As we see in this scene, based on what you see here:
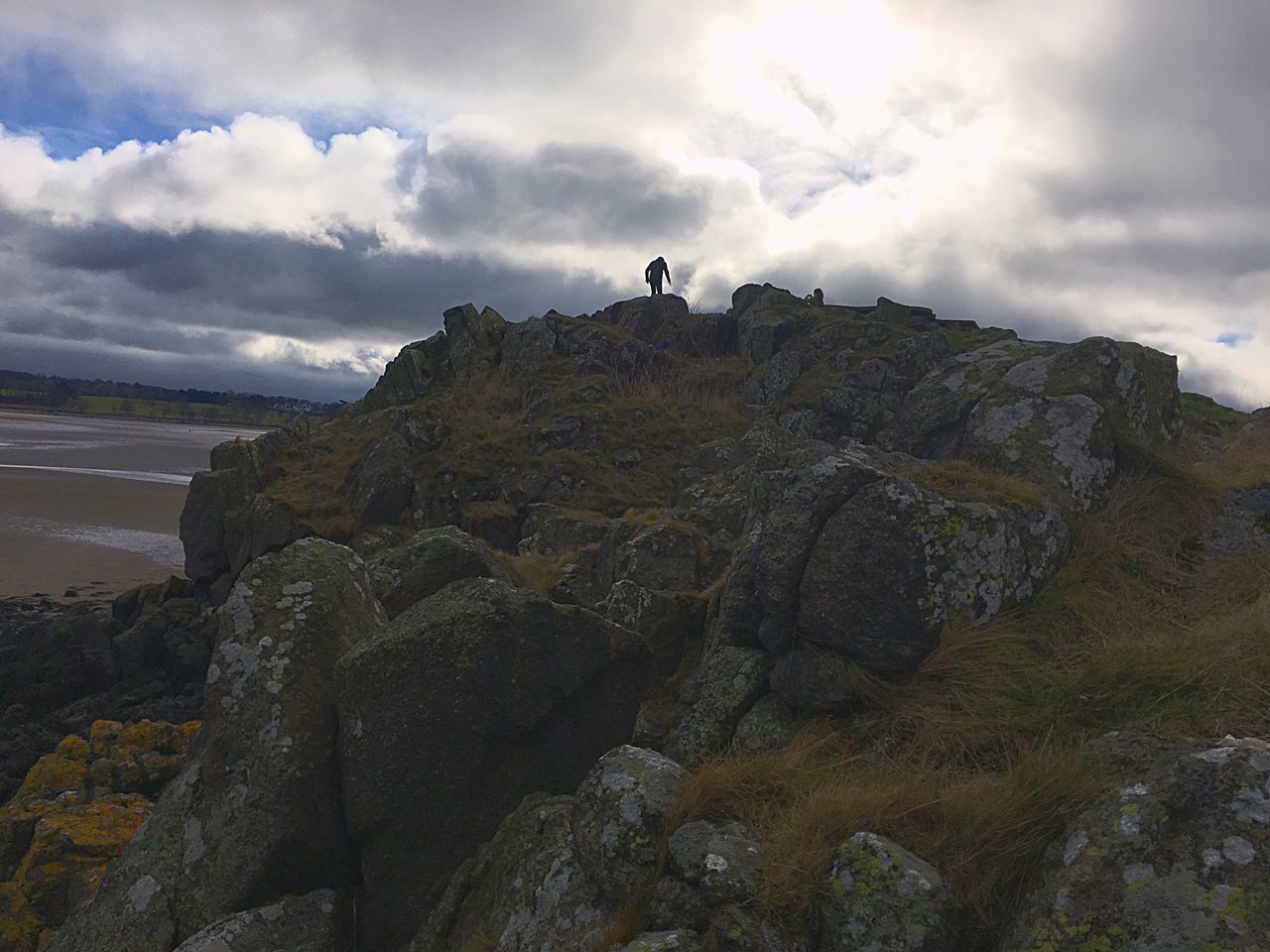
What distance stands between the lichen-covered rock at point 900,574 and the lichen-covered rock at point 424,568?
6029mm

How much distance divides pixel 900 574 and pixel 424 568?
7.38m

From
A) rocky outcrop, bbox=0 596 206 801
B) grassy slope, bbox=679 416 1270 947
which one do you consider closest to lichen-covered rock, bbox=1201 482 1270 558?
grassy slope, bbox=679 416 1270 947

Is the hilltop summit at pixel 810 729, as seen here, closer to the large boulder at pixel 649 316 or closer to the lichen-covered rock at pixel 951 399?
the lichen-covered rock at pixel 951 399

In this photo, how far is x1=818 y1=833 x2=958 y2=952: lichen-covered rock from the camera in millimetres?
4172

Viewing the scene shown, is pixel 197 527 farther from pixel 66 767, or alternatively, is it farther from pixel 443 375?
pixel 66 767

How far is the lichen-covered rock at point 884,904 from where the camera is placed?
13.7 ft

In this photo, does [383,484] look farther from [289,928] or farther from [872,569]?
[872,569]

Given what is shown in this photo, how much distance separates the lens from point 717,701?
747 cm

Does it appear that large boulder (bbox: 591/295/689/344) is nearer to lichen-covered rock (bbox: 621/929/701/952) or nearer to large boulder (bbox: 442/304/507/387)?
large boulder (bbox: 442/304/507/387)

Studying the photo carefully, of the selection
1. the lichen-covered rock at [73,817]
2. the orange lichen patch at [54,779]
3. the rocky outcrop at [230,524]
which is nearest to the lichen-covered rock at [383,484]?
the rocky outcrop at [230,524]

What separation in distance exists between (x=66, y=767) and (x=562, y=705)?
1000 cm

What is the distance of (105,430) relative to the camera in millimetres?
138000

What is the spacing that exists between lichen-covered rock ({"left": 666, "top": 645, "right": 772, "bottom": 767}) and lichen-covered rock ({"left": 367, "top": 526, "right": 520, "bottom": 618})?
4.68m

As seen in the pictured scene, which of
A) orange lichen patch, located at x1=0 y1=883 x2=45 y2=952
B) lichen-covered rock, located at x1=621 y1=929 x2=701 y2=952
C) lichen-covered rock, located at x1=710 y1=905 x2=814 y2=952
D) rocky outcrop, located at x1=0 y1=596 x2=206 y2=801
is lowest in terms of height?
rocky outcrop, located at x1=0 y1=596 x2=206 y2=801
